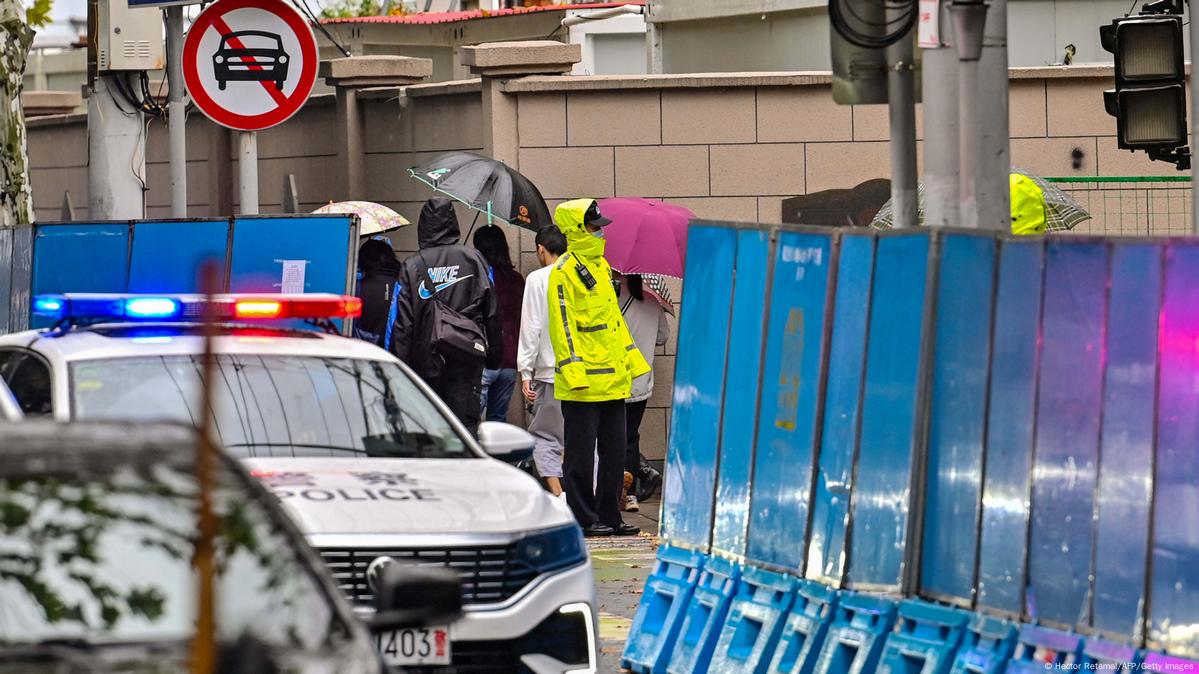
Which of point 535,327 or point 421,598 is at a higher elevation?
point 535,327

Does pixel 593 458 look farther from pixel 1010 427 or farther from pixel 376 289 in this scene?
pixel 1010 427

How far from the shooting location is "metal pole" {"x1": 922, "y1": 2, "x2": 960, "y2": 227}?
7.01 meters

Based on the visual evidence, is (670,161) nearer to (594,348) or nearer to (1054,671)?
(594,348)

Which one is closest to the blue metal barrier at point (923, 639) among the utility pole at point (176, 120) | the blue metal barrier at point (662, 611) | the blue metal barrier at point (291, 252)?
the blue metal barrier at point (662, 611)

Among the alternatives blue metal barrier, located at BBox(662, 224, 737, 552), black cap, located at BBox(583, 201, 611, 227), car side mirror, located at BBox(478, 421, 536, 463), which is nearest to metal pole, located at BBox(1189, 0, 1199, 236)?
black cap, located at BBox(583, 201, 611, 227)

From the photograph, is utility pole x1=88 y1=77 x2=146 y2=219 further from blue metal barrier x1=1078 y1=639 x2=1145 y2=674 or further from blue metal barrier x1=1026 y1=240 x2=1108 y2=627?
blue metal barrier x1=1078 y1=639 x2=1145 y2=674

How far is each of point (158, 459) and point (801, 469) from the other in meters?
3.38

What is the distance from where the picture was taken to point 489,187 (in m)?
13.4

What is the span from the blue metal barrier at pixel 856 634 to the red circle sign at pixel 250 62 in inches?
211

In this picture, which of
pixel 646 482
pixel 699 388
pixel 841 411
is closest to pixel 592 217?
pixel 646 482

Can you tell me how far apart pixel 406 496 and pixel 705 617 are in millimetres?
1574

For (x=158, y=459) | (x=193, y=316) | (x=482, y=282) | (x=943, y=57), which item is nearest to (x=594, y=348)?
(x=482, y=282)

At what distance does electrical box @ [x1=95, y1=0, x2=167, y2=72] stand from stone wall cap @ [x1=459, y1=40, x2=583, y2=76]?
8.33 ft

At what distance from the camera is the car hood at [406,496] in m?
6.43
